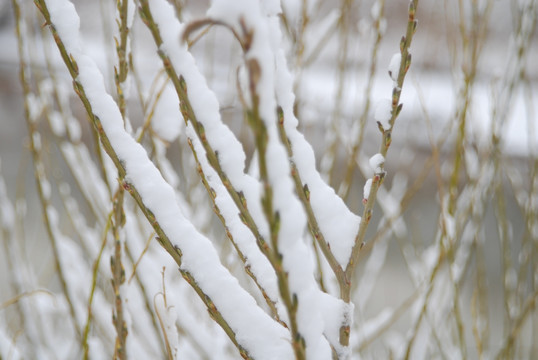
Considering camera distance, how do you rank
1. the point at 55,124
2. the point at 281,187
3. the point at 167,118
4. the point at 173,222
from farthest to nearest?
1. the point at 55,124
2. the point at 167,118
3. the point at 173,222
4. the point at 281,187

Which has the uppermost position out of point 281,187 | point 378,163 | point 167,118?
point 167,118

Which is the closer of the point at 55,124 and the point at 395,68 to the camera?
the point at 395,68

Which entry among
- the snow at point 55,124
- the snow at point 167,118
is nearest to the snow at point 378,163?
the snow at point 167,118

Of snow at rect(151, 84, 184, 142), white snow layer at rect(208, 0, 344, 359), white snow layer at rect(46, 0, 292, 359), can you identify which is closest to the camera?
white snow layer at rect(208, 0, 344, 359)

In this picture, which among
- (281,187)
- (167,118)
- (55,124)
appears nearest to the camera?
(281,187)

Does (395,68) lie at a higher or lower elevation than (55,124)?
lower

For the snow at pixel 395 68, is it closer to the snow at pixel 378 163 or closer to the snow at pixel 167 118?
the snow at pixel 378 163

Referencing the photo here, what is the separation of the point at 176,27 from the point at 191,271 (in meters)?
0.17

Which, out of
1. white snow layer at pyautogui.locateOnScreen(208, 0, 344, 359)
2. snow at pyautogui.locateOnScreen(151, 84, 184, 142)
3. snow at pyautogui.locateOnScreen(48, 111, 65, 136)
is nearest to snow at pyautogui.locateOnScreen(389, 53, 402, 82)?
white snow layer at pyautogui.locateOnScreen(208, 0, 344, 359)

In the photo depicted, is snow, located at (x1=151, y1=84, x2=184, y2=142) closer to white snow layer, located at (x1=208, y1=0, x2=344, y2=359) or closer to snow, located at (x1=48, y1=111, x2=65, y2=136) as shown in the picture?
snow, located at (x1=48, y1=111, x2=65, y2=136)

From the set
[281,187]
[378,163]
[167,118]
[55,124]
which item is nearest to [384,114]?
[378,163]

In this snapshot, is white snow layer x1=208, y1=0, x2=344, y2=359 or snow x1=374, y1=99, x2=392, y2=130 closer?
white snow layer x1=208, y1=0, x2=344, y2=359

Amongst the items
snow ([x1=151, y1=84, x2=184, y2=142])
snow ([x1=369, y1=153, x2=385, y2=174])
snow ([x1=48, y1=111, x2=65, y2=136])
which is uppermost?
snow ([x1=48, y1=111, x2=65, y2=136])

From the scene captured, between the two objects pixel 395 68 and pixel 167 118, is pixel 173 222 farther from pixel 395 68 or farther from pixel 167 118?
pixel 167 118
